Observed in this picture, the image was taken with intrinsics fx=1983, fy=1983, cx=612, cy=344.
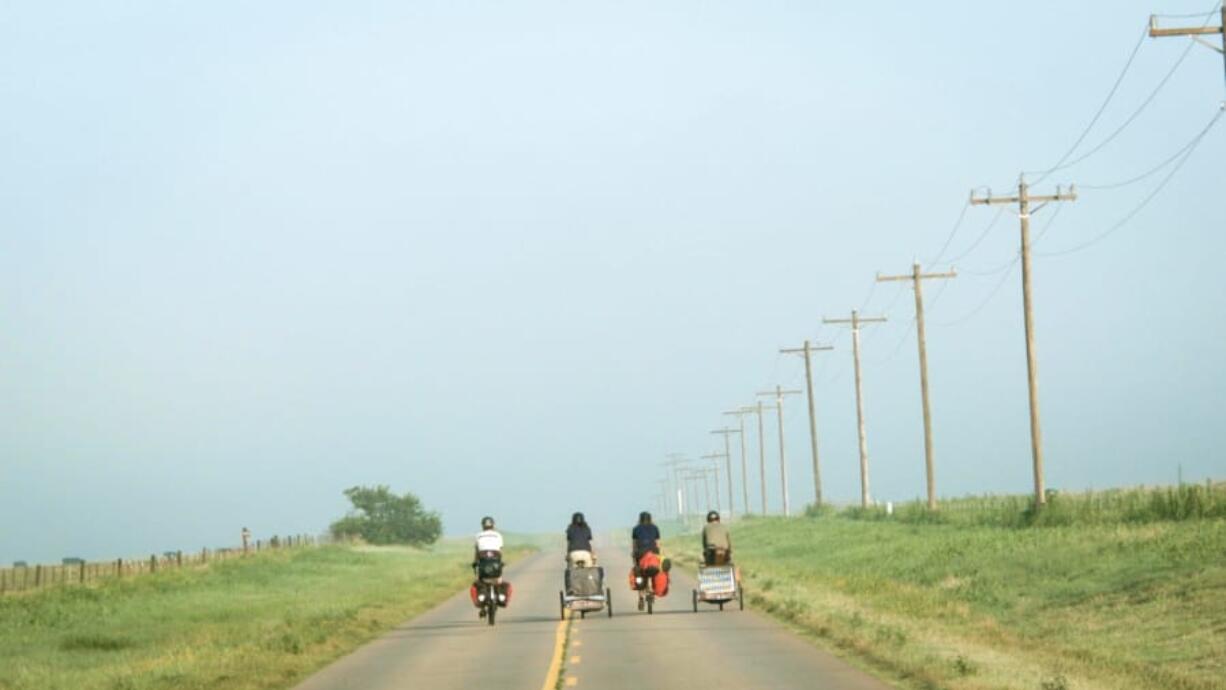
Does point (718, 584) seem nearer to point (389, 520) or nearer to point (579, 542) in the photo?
point (579, 542)

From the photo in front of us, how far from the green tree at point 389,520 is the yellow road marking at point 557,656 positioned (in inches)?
5321

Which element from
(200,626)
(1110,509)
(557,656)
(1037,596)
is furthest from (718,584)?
(1110,509)

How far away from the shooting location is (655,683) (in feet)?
81.5

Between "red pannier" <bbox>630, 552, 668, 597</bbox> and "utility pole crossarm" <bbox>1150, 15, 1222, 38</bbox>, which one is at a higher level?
"utility pole crossarm" <bbox>1150, 15, 1222, 38</bbox>

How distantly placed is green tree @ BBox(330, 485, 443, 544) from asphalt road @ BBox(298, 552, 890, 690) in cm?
13117

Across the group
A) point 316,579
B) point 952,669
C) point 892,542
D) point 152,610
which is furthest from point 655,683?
point 316,579

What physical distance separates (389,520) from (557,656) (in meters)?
149

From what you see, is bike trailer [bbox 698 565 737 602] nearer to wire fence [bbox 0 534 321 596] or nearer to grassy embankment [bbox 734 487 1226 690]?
grassy embankment [bbox 734 487 1226 690]

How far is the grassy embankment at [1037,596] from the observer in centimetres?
2614

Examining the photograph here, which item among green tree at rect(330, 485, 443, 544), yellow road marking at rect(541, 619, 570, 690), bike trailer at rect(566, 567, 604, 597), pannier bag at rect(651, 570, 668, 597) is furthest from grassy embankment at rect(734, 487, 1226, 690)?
green tree at rect(330, 485, 443, 544)

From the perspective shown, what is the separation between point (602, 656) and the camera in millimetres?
29750

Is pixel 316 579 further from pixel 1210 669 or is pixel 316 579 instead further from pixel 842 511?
pixel 1210 669

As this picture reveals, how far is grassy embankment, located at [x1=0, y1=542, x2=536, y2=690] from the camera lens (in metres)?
28.8

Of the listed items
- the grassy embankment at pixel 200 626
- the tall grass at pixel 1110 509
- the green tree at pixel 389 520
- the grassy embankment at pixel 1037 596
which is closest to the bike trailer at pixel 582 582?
the grassy embankment at pixel 1037 596
